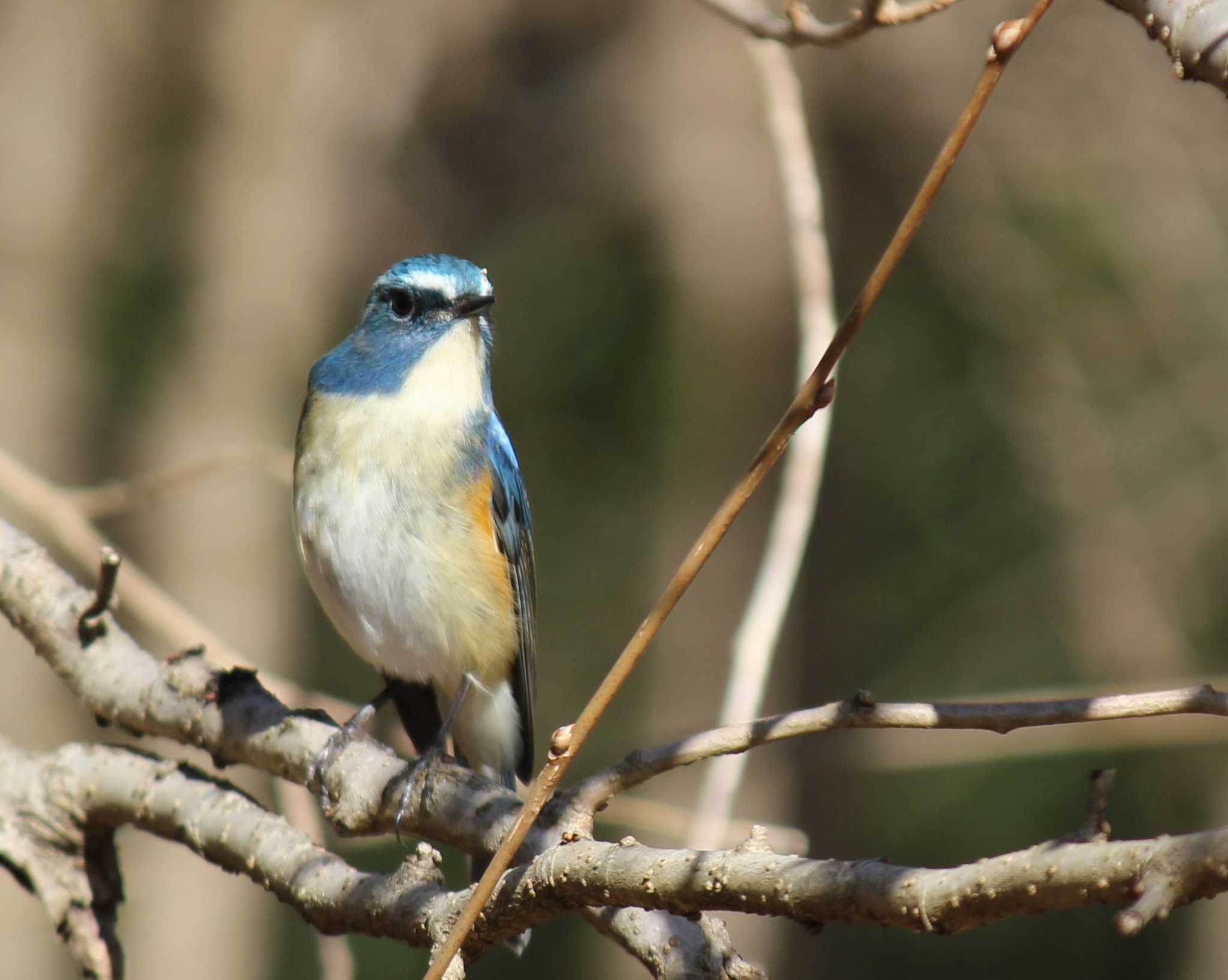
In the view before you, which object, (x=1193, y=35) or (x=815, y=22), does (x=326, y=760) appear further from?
(x=1193, y=35)

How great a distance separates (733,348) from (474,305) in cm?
365

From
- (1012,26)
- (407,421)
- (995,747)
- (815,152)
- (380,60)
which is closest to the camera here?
(1012,26)

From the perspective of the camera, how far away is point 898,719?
162cm

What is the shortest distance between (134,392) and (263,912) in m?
2.90

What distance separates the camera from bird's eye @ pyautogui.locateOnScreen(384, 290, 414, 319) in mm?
4324

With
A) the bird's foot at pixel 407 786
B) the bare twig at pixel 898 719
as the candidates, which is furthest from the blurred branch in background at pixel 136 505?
the bare twig at pixel 898 719

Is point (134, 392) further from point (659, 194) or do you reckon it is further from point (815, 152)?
point (815, 152)

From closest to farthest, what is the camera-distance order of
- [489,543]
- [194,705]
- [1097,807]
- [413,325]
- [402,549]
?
[1097,807]
[194,705]
[402,549]
[489,543]
[413,325]

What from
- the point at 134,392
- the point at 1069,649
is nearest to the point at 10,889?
the point at 134,392

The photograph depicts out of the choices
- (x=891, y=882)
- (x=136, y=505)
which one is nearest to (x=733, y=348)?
(x=136, y=505)

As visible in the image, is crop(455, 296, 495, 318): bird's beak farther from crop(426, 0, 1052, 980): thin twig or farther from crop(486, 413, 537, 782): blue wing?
crop(426, 0, 1052, 980): thin twig

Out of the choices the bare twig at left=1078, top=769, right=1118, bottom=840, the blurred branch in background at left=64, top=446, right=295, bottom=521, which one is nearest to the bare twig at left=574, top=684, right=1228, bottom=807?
the bare twig at left=1078, top=769, right=1118, bottom=840

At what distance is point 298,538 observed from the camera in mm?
4094

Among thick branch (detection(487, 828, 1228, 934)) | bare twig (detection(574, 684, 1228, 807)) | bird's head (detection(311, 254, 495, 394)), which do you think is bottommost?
thick branch (detection(487, 828, 1228, 934))
